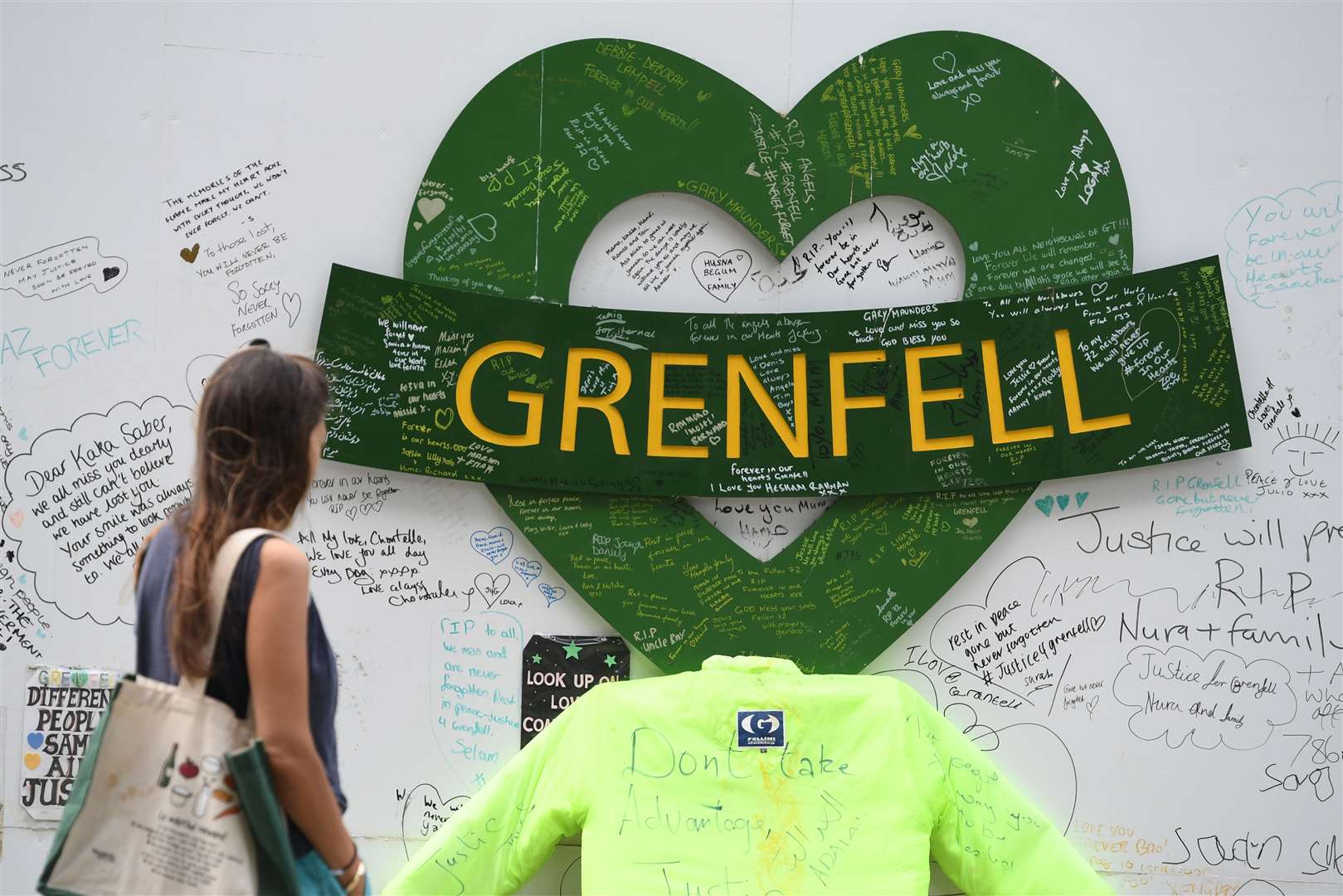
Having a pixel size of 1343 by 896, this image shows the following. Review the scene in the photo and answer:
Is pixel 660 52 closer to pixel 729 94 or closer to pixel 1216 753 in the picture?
pixel 729 94

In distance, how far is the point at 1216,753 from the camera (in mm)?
3000

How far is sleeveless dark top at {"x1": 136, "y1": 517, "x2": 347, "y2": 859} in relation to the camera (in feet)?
5.06

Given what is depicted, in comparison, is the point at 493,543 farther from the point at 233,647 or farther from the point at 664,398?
the point at 233,647

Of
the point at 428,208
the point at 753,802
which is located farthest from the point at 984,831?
Result: the point at 428,208

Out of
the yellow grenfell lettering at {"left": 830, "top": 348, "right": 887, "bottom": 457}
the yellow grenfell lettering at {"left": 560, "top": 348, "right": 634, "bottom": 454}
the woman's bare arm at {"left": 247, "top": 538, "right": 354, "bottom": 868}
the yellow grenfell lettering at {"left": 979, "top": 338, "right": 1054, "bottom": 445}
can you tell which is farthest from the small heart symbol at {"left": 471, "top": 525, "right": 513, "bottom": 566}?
the woman's bare arm at {"left": 247, "top": 538, "right": 354, "bottom": 868}

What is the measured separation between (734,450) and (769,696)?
0.60 metres

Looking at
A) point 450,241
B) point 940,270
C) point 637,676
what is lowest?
point 637,676

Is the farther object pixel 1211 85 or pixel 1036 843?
pixel 1211 85

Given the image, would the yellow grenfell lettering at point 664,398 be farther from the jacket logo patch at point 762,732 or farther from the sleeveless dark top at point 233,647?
the sleeveless dark top at point 233,647

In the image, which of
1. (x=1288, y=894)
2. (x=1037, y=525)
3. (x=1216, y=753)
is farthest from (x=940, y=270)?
(x=1288, y=894)

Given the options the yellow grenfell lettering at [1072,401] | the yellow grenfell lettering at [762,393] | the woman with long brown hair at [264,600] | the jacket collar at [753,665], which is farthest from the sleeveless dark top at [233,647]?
the yellow grenfell lettering at [1072,401]

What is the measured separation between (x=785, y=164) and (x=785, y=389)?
1.83ft

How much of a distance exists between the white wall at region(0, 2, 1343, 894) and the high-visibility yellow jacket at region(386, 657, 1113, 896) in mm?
209

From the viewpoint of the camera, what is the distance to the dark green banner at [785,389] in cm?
295
